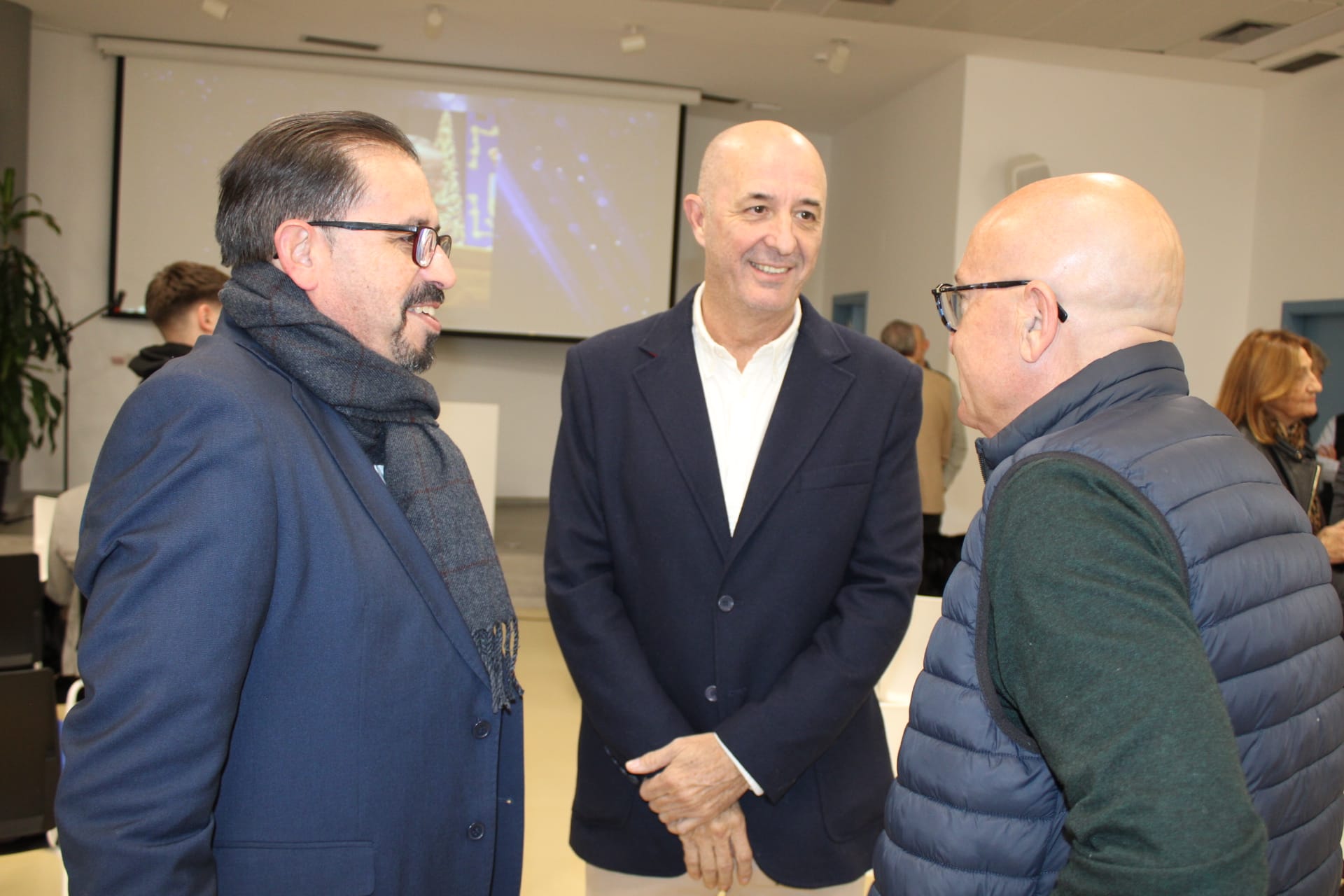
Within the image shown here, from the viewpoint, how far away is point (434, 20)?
6.65 meters

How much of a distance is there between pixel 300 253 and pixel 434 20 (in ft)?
20.0

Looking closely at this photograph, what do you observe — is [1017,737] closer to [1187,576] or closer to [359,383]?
[1187,576]

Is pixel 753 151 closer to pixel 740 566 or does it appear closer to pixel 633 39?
pixel 740 566

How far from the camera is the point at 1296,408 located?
127 inches

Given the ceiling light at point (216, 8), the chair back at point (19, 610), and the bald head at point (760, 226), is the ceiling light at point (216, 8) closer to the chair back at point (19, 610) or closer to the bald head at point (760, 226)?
the chair back at point (19, 610)

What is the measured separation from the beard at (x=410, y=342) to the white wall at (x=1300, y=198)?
22.9 feet

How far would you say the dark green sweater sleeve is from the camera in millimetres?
799

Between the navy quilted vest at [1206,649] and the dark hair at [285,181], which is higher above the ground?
the dark hair at [285,181]

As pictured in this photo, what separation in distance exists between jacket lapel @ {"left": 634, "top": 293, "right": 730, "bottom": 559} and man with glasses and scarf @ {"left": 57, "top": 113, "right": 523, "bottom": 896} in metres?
0.51

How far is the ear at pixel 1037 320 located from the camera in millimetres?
1059

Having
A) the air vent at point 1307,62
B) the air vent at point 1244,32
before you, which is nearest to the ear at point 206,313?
the air vent at point 1244,32

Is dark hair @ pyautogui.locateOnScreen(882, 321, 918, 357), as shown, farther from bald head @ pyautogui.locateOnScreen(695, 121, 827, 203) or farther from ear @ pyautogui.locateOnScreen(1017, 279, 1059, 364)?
ear @ pyautogui.locateOnScreen(1017, 279, 1059, 364)

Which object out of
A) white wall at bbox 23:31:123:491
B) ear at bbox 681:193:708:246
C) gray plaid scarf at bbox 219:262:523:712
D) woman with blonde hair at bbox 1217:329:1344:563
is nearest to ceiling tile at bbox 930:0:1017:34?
woman with blonde hair at bbox 1217:329:1344:563

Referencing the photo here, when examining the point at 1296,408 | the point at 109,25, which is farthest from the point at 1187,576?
the point at 109,25
